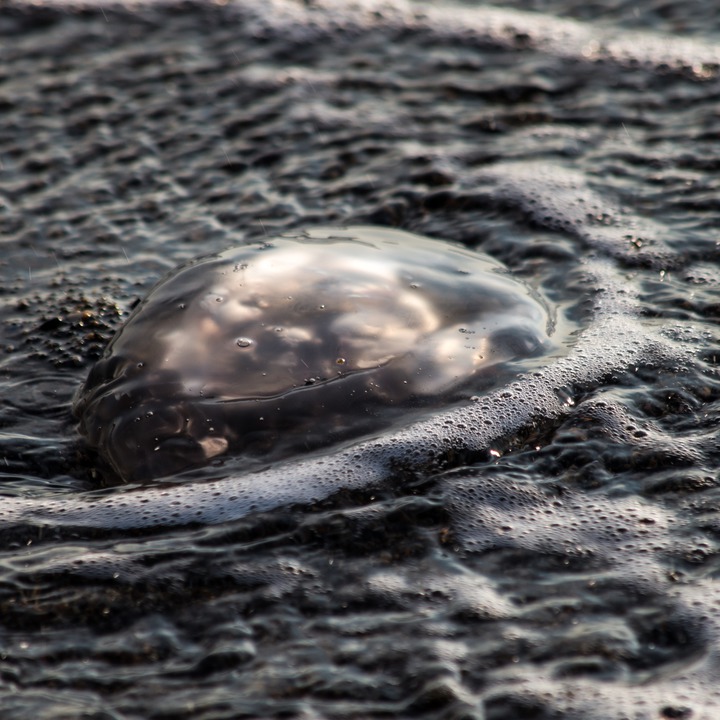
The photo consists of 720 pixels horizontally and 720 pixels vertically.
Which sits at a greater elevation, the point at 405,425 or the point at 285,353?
the point at 285,353

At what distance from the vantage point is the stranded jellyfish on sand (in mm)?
2576

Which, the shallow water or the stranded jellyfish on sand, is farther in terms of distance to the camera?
the stranded jellyfish on sand

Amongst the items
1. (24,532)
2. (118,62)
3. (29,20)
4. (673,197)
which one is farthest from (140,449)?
(29,20)

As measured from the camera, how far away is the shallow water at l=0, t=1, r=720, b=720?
206 centimetres

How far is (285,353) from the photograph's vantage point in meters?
2.64

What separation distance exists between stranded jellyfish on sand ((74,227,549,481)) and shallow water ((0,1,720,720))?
8 centimetres

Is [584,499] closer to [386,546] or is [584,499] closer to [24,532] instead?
[386,546]

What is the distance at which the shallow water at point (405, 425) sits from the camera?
6.75 feet

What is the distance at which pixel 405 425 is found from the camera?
2639 millimetres

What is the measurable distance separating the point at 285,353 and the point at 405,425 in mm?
335

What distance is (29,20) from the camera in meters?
4.93

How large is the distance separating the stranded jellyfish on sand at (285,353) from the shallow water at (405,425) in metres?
0.08

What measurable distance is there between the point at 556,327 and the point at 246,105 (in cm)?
185

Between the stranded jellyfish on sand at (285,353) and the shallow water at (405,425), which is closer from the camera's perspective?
the shallow water at (405,425)
